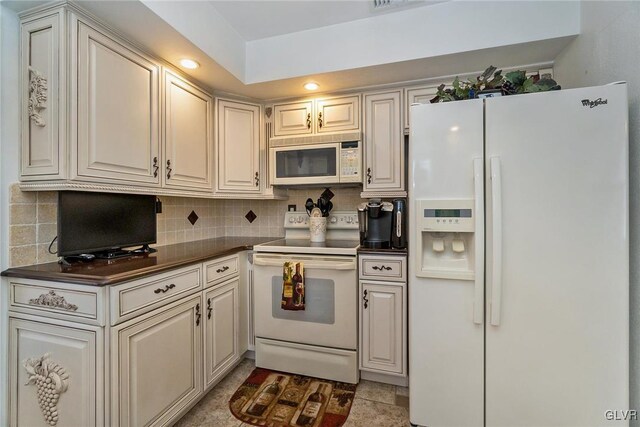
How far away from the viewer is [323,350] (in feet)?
6.60

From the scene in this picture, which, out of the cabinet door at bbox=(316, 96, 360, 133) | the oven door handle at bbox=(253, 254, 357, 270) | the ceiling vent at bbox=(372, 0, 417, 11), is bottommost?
the oven door handle at bbox=(253, 254, 357, 270)

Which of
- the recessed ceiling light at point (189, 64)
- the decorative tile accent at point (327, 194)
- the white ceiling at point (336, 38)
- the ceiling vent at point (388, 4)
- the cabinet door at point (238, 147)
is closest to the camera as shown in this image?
the white ceiling at point (336, 38)

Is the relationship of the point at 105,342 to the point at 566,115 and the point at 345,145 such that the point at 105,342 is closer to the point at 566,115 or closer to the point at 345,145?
the point at 345,145

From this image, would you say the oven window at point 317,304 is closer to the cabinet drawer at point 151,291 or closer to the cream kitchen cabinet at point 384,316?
the cream kitchen cabinet at point 384,316

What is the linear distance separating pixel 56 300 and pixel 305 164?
5.70 feet

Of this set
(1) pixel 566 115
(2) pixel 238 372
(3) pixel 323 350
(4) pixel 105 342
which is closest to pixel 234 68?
(4) pixel 105 342

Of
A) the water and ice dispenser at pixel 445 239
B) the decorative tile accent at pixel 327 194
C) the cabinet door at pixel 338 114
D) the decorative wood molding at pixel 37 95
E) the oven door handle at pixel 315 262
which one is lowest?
the oven door handle at pixel 315 262

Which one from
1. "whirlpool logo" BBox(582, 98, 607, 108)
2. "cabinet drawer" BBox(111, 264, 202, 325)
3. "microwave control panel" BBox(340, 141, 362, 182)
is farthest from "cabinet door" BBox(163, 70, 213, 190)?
"whirlpool logo" BBox(582, 98, 607, 108)

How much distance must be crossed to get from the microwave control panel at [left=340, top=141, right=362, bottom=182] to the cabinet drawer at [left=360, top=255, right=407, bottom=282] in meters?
0.64

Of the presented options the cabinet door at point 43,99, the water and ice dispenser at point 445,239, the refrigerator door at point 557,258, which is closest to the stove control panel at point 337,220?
the water and ice dispenser at point 445,239

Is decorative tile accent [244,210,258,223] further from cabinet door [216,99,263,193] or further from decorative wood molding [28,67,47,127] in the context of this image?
decorative wood molding [28,67,47,127]

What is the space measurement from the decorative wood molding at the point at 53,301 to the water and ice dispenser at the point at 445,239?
1.63m

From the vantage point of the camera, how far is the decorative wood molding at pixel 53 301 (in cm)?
124

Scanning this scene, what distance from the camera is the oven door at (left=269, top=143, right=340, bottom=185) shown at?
2.27 m
